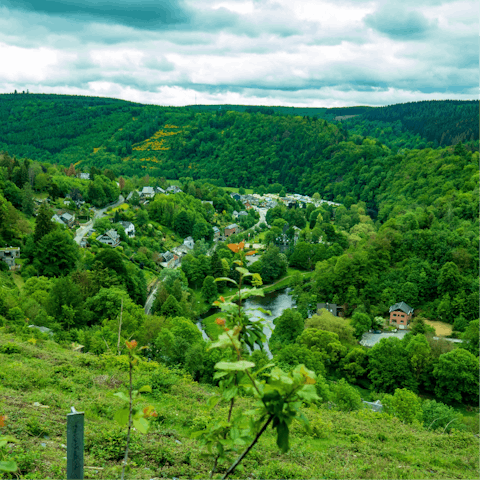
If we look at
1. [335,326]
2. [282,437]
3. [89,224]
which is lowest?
[335,326]

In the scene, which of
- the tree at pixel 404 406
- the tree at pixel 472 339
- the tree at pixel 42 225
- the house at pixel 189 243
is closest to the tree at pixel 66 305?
the tree at pixel 42 225

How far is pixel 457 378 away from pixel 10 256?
3302cm

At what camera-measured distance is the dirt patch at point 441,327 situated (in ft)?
119

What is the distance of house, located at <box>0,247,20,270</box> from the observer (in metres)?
32.6

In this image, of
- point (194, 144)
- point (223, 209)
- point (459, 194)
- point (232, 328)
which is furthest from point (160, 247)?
point (194, 144)

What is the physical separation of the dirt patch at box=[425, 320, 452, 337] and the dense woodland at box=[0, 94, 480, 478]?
718 millimetres

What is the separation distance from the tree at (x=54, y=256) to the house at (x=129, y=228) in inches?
703

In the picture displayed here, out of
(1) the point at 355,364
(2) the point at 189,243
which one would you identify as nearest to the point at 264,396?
(1) the point at 355,364

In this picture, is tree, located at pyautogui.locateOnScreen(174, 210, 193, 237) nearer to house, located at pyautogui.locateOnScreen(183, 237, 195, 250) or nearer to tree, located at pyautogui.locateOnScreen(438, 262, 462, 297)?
house, located at pyautogui.locateOnScreen(183, 237, 195, 250)

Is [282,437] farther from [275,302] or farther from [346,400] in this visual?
[275,302]

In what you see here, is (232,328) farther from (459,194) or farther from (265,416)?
(459,194)

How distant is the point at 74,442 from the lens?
2.90 m

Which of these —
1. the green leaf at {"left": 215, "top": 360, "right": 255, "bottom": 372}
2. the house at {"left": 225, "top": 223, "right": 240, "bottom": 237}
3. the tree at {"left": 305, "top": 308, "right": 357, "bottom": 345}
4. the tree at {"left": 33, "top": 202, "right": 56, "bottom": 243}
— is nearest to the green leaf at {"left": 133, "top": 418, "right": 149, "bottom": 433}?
the green leaf at {"left": 215, "top": 360, "right": 255, "bottom": 372}

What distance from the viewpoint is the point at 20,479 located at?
5.14 meters
